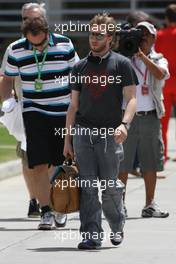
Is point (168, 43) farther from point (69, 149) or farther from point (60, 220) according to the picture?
point (69, 149)

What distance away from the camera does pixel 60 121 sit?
366 inches

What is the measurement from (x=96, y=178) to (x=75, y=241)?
29.6 inches

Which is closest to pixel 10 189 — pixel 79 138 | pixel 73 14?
pixel 79 138

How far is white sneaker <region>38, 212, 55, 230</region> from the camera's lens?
30.0ft

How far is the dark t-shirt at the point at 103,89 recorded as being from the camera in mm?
7949

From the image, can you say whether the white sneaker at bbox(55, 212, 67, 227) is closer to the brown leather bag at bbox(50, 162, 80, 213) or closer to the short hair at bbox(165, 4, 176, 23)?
the brown leather bag at bbox(50, 162, 80, 213)

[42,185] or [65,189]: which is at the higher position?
[65,189]

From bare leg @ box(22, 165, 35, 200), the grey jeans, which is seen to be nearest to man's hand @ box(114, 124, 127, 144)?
the grey jeans

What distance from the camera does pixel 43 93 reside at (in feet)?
30.4

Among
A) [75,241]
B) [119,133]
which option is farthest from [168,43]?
[119,133]

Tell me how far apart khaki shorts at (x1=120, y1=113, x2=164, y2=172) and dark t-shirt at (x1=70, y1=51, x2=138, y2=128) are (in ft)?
6.76

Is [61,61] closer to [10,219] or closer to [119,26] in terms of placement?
[119,26]

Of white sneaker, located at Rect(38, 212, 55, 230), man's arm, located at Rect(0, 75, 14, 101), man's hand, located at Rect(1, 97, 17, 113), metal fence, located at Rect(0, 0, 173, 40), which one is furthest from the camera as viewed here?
metal fence, located at Rect(0, 0, 173, 40)

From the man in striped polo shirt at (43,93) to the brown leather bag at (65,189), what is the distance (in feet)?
2.56
